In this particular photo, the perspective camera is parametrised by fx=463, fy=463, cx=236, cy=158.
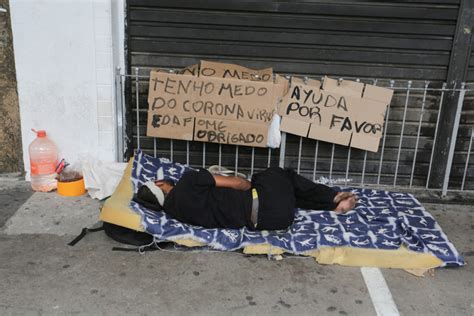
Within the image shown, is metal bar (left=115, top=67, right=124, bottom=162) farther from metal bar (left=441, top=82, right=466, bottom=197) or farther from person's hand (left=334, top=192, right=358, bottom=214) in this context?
metal bar (left=441, top=82, right=466, bottom=197)

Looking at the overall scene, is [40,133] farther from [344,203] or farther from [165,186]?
[344,203]

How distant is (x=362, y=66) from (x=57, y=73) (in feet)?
9.70

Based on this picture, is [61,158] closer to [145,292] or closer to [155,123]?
[155,123]

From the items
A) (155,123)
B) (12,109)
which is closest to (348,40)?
(155,123)

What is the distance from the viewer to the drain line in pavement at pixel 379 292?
9.36ft

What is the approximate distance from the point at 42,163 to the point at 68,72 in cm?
91

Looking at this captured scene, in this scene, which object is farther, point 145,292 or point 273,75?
point 273,75

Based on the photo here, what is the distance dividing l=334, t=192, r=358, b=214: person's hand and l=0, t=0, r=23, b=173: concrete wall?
3165 millimetres

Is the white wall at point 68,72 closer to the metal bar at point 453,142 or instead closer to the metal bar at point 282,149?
the metal bar at point 282,149

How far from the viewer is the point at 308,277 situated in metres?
3.18

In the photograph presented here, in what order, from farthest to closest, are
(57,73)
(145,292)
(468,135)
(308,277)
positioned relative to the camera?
(468,135)
(57,73)
(308,277)
(145,292)

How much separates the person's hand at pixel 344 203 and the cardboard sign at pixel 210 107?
3.05 ft

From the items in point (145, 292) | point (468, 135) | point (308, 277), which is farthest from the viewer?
point (468, 135)

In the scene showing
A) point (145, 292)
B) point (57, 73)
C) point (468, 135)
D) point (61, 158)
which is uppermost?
point (57, 73)
